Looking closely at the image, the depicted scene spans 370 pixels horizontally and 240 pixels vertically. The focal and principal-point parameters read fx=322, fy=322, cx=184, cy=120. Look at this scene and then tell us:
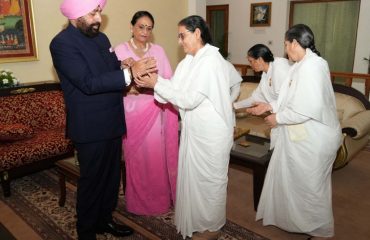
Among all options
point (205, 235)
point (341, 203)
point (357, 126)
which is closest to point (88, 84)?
point (205, 235)

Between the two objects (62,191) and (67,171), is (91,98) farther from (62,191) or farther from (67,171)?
(62,191)

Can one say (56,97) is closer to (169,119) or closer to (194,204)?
(169,119)

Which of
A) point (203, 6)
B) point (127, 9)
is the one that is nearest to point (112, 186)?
point (127, 9)

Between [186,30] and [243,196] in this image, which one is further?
[243,196]

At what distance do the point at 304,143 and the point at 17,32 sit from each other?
11.3 ft

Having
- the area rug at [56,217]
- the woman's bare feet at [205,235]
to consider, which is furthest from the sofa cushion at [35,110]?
the woman's bare feet at [205,235]

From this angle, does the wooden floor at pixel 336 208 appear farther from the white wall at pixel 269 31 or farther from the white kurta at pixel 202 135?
the white wall at pixel 269 31

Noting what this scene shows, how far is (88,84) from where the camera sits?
74.9 inches

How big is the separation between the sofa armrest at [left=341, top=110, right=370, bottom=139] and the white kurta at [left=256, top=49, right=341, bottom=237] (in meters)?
1.15

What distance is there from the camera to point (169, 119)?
9.10 feet

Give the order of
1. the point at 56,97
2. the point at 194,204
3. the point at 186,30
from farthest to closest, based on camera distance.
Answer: the point at 56,97
the point at 194,204
the point at 186,30

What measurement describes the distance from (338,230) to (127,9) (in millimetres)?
3813

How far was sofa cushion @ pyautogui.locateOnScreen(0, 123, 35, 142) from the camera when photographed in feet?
10.7

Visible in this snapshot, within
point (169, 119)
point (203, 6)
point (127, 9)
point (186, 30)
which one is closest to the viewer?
point (186, 30)
